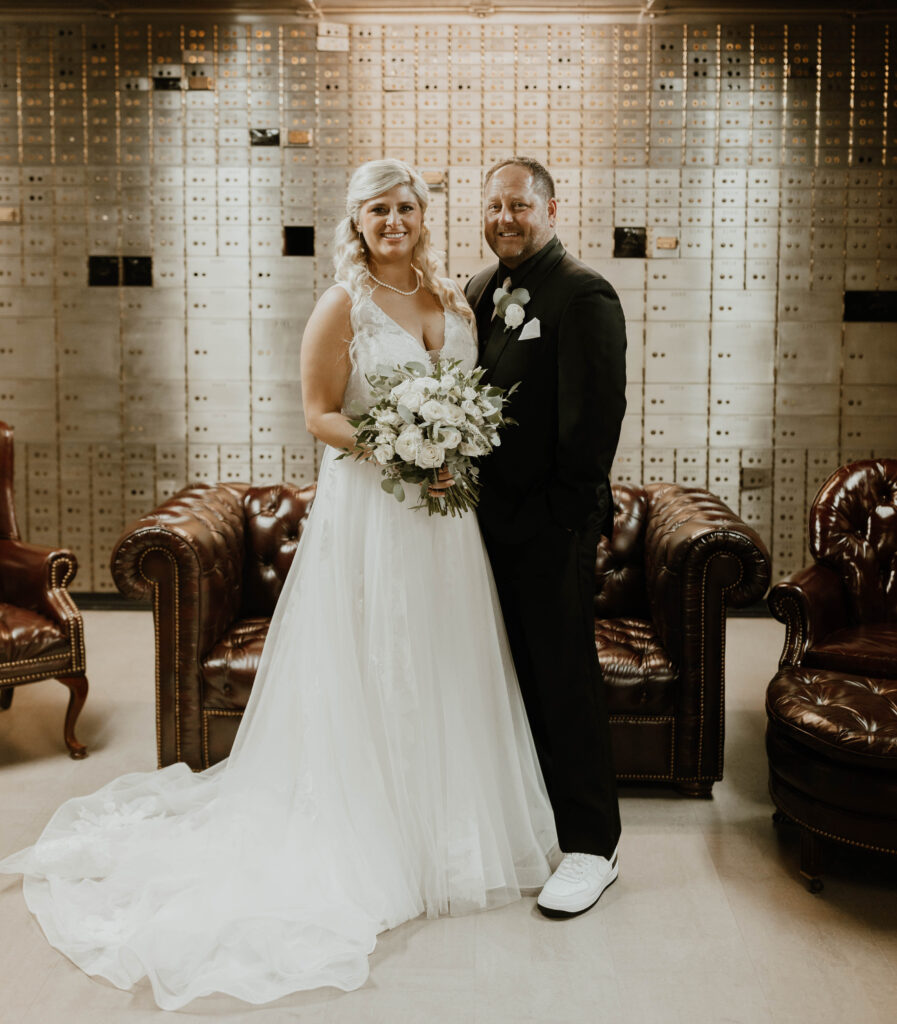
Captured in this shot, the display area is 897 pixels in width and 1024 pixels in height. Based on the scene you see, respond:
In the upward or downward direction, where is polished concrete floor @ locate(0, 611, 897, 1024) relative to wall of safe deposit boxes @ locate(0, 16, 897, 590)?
downward

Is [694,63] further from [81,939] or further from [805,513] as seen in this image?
[81,939]

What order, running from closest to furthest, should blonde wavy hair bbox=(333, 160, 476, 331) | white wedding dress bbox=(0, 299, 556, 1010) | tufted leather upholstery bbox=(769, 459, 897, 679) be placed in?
white wedding dress bbox=(0, 299, 556, 1010) → blonde wavy hair bbox=(333, 160, 476, 331) → tufted leather upholstery bbox=(769, 459, 897, 679)

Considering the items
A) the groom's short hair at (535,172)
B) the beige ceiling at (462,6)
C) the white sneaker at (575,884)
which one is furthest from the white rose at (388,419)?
the beige ceiling at (462,6)

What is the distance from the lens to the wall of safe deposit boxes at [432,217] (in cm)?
507

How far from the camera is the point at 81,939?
6.95 ft

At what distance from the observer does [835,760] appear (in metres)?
2.34

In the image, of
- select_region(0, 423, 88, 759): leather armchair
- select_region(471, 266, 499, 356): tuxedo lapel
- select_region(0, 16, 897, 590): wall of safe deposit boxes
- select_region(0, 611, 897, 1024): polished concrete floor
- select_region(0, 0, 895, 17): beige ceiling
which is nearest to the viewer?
select_region(0, 611, 897, 1024): polished concrete floor

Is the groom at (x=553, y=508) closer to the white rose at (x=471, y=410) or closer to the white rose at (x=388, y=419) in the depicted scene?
the white rose at (x=471, y=410)

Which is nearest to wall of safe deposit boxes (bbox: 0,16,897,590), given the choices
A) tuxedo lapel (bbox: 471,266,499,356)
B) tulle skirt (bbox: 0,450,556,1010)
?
tuxedo lapel (bbox: 471,266,499,356)

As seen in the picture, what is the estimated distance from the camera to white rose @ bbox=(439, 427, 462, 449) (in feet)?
6.97

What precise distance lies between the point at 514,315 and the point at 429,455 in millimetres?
434

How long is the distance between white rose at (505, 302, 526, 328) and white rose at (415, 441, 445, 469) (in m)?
0.40

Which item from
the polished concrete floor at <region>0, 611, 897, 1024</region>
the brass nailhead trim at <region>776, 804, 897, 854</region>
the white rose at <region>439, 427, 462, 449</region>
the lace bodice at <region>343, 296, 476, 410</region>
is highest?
the lace bodice at <region>343, 296, 476, 410</region>

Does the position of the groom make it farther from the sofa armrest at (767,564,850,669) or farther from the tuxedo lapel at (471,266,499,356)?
the sofa armrest at (767,564,850,669)
